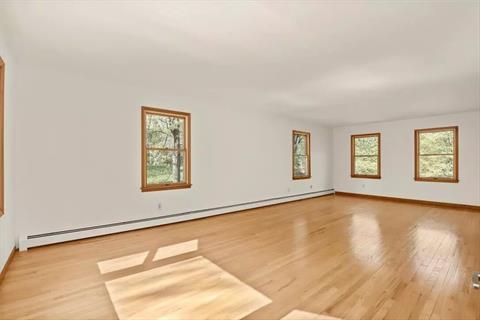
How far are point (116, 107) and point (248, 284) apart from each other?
350 cm

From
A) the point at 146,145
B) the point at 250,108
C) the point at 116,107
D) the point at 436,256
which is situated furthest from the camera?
the point at 250,108

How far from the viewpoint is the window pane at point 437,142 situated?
666 centimetres

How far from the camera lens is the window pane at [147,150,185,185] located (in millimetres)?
4645

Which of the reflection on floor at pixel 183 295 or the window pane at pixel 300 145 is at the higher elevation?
the window pane at pixel 300 145

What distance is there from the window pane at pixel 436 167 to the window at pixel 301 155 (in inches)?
124

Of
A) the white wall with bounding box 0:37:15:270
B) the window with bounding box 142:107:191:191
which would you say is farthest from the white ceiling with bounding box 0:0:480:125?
the window with bounding box 142:107:191:191

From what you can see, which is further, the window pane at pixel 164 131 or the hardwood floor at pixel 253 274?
the window pane at pixel 164 131

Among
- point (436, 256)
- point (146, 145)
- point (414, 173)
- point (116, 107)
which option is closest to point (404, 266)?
point (436, 256)

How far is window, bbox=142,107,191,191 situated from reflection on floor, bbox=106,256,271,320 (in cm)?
A: 220

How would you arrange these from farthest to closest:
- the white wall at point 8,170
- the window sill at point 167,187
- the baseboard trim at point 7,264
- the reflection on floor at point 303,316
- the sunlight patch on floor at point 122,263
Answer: the window sill at point 167,187 → the sunlight patch on floor at point 122,263 → the white wall at point 8,170 → the baseboard trim at point 7,264 → the reflection on floor at point 303,316

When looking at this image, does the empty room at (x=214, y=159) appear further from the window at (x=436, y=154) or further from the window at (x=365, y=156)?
the window at (x=365, y=156)

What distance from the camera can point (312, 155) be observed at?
8.32 metres

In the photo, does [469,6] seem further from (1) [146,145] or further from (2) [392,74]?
(1) [146,145]

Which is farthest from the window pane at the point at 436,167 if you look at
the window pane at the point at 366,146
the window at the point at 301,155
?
the window at the point at 301,155
